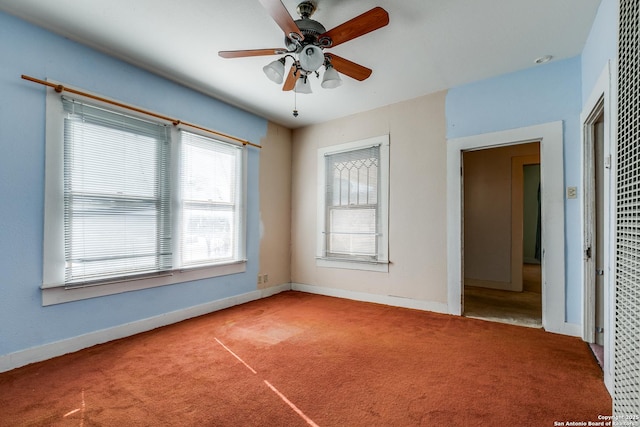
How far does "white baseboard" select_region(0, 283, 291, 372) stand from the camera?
87.8 inches

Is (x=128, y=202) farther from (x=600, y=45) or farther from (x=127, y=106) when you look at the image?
(x=600, y=45)

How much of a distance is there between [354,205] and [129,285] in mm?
2896

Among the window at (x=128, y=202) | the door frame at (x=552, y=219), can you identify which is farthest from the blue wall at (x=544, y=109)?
the window at (x=128, y=202)

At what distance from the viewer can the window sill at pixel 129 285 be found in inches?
95.0

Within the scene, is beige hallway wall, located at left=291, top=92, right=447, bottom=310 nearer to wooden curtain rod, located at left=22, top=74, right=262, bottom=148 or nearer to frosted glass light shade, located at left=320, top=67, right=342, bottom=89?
wooden curtain rod, located at left=22, top=74, right=262, bottom=148

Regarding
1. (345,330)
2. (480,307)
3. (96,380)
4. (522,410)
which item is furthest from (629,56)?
(96,380)

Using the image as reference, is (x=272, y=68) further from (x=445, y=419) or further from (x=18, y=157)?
(x=445, y=419)

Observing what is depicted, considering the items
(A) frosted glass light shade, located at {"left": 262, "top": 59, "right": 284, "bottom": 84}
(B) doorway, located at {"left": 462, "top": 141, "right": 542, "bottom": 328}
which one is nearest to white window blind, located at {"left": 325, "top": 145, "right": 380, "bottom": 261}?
(B) doorway, located at {"left": 462, "top": 141, "right": 542, "bottom": 328}

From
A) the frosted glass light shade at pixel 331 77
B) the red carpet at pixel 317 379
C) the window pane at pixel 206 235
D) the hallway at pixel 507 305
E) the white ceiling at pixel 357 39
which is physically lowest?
the hallway at pixel 507 305

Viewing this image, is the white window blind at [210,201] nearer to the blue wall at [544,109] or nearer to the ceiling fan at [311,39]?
the ceiling fan at [311,39]

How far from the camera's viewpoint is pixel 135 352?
8.15 ft

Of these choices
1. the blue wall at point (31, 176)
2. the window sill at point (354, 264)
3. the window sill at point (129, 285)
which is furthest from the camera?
the window sill at point (354, 264)

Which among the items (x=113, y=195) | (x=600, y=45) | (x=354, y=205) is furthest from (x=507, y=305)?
(x=113, y=195)

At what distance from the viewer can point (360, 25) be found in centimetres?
191
